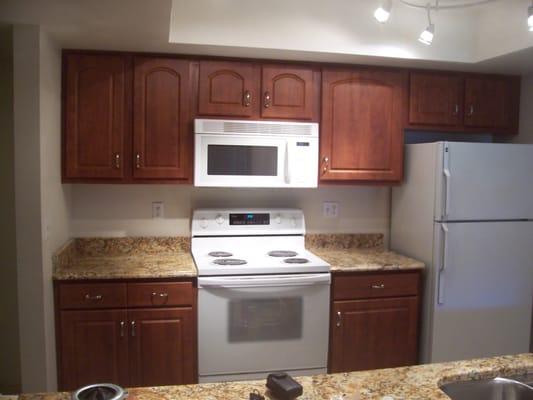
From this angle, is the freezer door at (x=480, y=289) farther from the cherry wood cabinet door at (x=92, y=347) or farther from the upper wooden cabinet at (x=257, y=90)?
the cherry wood cabinet door at (x=92, y=347)

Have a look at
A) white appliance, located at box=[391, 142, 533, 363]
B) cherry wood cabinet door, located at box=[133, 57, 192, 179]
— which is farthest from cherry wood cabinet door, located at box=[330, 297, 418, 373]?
cherry wood cabinet door, located at box=[133, 57, 192, 179]

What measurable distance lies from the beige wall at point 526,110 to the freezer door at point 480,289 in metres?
0.72

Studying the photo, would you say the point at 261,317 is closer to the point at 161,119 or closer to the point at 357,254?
the point at 357,254

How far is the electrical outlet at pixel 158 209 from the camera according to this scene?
3.07m

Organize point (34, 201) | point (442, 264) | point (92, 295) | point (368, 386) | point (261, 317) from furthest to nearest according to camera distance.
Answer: point (442, 264)
point (261, 317)
point (92, 295)
point (34, 201)
point (368, 386)

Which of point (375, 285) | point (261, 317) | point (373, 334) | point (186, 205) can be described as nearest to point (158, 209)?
point (186, 205)

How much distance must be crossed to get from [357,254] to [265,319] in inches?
34.6

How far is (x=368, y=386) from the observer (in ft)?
4.07

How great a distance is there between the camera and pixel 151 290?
2557 millimetres

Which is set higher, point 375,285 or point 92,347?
point 375,285

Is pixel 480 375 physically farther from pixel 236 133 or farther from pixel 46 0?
pixel 46 0

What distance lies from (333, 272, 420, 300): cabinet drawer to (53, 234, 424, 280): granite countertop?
60mm

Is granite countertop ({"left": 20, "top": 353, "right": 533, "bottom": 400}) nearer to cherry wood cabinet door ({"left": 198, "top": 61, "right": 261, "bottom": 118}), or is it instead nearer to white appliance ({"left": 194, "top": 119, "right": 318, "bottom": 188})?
white appliance ({"left": 194, "top": 119, "right": 318, "bottom": 188})

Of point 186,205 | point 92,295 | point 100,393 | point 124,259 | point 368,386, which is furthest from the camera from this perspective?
point 186,205
